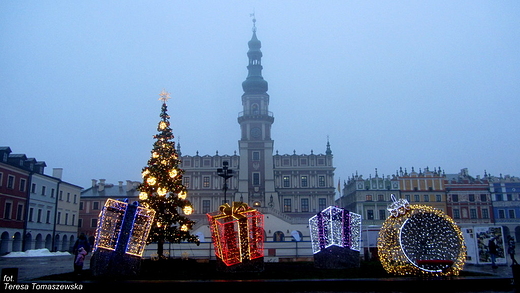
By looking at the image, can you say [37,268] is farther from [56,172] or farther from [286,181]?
[286,181]

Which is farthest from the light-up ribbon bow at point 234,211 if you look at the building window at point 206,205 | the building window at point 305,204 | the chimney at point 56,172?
the chimney at point 56,172

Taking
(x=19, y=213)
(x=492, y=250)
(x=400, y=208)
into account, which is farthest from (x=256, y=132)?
(x=400, y=208)

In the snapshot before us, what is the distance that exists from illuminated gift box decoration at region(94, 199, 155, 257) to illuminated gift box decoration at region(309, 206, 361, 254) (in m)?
7.18

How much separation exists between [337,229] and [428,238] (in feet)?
15.3

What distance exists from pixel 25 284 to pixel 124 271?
12.0 feet

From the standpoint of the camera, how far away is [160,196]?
20359mm

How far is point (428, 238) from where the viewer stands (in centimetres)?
1284

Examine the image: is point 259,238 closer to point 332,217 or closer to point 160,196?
point 332,217

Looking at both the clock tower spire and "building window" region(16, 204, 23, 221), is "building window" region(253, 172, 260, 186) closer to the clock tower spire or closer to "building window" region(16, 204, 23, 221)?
the clock tower spire

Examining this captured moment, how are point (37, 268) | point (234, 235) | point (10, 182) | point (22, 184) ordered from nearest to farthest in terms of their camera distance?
Result: point (234, 235), point (37, 268), point (10, 182), point (22, 184)

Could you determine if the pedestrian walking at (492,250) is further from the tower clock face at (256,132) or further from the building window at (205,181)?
the building window at (205,181)

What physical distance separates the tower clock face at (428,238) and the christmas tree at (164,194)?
10953 millimetres

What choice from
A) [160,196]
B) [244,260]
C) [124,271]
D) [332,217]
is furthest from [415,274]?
[160,196]

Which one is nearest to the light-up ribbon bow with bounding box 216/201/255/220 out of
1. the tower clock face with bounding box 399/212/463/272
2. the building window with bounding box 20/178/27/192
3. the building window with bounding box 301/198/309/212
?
the tower clock face with bounding box 399/212/463/272
